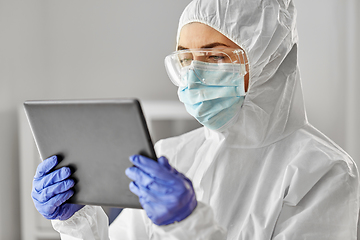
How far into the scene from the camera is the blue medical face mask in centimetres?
113

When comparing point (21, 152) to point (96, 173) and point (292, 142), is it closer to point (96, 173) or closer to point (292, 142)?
point (96, 173)

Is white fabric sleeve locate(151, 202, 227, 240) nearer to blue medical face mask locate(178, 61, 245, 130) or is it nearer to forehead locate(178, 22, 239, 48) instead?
blue medical face mask locate(178, 61, 245, 130)

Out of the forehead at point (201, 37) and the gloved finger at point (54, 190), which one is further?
the forehead at point (201, 37)

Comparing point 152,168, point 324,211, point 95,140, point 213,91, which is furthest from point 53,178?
point 324,211

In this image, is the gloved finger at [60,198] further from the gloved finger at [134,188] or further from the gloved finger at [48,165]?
the gloved finger at [134,188]

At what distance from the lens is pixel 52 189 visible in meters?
0.97

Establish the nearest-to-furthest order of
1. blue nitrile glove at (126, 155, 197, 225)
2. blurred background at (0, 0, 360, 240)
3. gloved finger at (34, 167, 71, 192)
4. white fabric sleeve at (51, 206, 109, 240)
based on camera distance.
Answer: blue nitrile glove at (126, 155, 197, 225) → gloved finger at (34, 167, 71, 192) → white fabric sleeve at (51, 206, 109, 240) → blurred background at (0, 0, 360, 240)

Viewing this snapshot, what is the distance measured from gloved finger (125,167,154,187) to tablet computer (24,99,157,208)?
0.03 m

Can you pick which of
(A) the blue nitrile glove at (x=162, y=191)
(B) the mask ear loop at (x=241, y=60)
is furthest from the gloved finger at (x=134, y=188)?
(B) the mask ear loop at (x=241, y=60)

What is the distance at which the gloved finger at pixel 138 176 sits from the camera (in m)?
0.80

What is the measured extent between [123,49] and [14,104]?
86cm

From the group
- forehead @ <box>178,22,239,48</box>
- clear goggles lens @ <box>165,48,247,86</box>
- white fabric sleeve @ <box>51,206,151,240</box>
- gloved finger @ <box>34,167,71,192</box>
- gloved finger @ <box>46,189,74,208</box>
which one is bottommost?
white fabric sleeve @ <box>51,206,151,240</box>

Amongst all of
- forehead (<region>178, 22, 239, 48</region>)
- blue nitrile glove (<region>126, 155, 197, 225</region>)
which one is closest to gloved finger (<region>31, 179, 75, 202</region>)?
blue nitrile glove (<region>126, 155, 197, 225</region>)

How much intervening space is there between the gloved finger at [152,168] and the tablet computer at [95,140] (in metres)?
0.02
